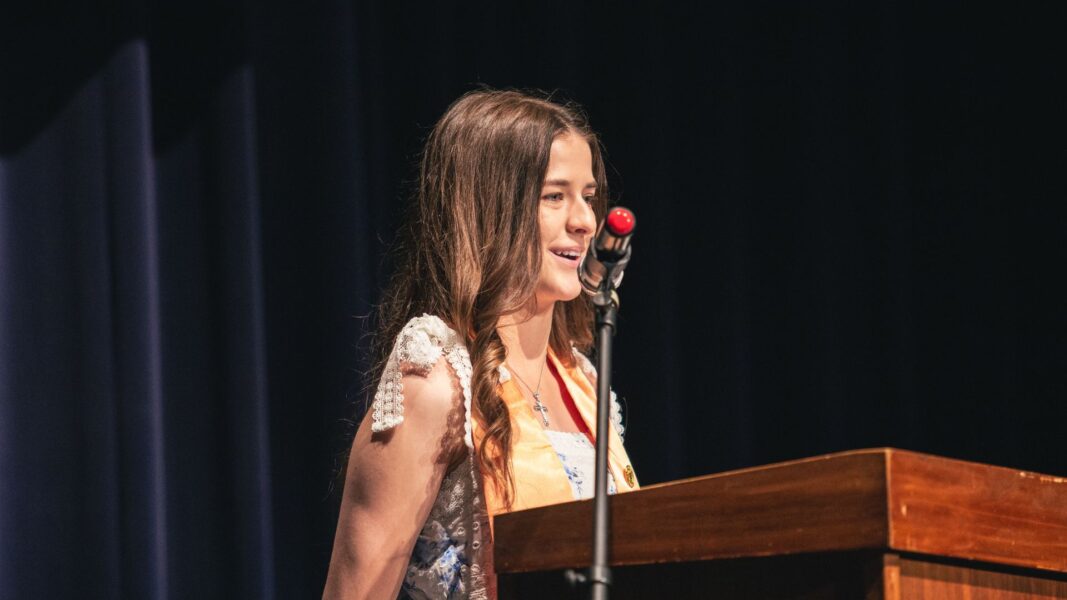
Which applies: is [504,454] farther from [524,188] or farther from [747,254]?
[747,254]

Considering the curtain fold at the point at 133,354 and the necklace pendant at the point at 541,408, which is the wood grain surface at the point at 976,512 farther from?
the curtain fold at the point at 133,354

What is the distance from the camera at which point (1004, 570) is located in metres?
1.05

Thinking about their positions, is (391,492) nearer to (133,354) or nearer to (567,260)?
(567,260)

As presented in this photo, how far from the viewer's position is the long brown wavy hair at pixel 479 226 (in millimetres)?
1872

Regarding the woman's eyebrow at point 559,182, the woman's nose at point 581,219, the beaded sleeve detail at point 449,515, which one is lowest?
the beaded sleeve detail at point 449,515

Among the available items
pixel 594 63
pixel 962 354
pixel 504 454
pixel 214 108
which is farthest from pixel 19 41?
pixel 962 354

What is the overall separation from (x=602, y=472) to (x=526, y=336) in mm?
846

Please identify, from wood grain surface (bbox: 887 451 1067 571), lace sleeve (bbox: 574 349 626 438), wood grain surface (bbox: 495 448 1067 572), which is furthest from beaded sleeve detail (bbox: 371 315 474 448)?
wood grain surface (bbox: 887 451 1067 571)

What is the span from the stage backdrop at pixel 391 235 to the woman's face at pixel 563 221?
27.8 inches

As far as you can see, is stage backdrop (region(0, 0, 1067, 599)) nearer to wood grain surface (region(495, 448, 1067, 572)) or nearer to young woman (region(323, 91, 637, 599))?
young woman (region(323, 91, 637, 599))

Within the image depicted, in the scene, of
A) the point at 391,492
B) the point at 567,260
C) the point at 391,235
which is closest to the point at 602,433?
the point at 391,492

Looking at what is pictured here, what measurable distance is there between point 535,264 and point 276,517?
2.85 feet

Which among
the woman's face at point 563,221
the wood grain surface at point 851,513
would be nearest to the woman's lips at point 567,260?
the woman's face at point 563,221

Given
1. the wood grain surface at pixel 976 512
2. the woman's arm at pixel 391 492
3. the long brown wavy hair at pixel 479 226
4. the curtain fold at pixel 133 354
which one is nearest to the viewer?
the wood grain surface at pixel 976 512
